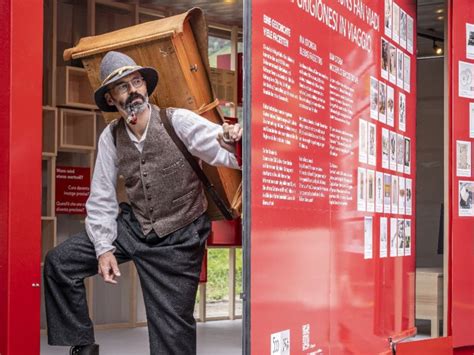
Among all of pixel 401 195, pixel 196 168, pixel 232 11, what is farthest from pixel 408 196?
pixel 232 11

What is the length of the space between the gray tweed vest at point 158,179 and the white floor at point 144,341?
2.78 meters

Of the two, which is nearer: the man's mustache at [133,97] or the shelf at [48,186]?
the man's mustache at [133,97]

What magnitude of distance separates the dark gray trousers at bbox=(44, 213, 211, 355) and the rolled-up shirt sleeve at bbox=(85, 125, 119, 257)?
0.28ft

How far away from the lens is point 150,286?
3.93m

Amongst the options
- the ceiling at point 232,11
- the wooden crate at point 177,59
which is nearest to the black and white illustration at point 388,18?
the wooden crate at point 177,59

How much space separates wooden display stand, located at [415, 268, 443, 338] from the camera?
789 centimetres

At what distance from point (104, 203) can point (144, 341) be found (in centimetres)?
345

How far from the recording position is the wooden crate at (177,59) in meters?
4.14

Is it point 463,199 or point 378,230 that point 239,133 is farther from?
point 463,199

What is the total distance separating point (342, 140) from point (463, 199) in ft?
6.92

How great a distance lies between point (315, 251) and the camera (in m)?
4.11

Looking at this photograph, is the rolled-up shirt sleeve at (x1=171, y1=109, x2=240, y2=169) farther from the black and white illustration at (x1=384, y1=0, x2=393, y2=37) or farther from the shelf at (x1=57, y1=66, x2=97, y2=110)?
the shelf at (x1=57, y1=66, x2=97, y2=110)

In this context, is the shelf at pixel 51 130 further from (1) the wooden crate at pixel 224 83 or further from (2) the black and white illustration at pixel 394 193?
(2) the black and white illustration at pixel 394 193

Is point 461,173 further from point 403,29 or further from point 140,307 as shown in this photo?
point 140,307
